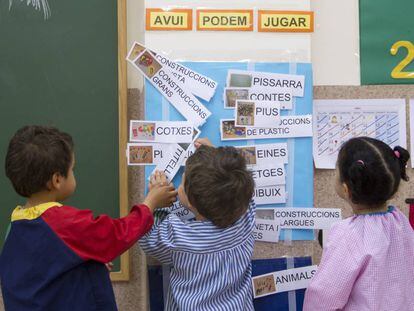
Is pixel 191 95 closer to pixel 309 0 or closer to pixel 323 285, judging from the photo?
pixel 309 0

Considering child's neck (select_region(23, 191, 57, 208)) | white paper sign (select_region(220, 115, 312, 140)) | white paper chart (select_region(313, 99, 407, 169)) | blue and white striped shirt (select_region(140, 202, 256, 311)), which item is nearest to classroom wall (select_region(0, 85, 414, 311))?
white paper chart (select_region(313, 99, 407, 169))

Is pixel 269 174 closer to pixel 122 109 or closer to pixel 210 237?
pixel 210 237

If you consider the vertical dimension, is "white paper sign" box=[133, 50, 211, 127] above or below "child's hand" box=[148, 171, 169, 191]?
above

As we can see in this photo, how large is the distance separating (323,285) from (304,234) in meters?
0.40

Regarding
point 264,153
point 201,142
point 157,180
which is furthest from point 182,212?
point 264,153

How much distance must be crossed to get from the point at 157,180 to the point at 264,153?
0.39 meters

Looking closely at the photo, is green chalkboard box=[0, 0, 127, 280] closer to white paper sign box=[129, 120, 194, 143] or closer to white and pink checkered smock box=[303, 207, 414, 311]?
white paper sign box=[129, 120, 194, 143]

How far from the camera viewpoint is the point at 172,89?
1.61 m

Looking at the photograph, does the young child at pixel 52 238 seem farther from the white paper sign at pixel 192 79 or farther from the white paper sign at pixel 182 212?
the white paper sign at pixel 192 79

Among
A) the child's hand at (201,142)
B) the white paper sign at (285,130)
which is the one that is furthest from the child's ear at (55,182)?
the white paper sign at (285,130)

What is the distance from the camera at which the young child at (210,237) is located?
1302mm

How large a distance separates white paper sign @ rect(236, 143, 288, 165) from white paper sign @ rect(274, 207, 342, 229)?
0.58 feet

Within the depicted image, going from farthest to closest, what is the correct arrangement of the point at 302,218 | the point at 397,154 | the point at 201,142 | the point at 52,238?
the point at 302,218
the point at 201,142
the point at 397,154
the point at 52,238

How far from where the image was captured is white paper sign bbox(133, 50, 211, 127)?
1.60 m
